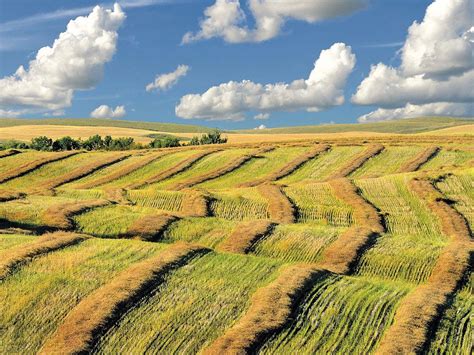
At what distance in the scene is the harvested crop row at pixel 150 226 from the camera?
2486cm

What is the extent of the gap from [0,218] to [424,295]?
1965 cm

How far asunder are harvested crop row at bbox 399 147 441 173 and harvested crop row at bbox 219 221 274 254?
109 feet

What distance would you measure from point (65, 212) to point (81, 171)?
3376 centimetres

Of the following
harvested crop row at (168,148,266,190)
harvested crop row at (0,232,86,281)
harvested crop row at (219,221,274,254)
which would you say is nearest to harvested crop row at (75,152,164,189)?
harvested crop row at (168,148,266,190)

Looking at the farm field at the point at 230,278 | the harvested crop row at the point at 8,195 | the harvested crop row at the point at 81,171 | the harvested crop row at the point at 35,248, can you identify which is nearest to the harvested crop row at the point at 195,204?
the farm field at the point at 230,278

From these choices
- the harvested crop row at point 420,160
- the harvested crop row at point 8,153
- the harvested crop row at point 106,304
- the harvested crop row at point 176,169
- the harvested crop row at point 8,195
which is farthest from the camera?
the harvested crop row at point 8,153

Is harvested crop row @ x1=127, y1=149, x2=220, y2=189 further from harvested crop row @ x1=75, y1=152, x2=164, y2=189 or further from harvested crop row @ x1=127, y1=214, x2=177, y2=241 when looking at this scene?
harvested crop row @ x1=127, y1=214, x2=177, y2=241

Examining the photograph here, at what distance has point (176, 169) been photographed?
5947cm

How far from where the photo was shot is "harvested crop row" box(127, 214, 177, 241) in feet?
81.6

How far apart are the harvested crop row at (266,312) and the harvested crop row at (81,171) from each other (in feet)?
133

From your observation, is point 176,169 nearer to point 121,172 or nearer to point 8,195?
point 121,172

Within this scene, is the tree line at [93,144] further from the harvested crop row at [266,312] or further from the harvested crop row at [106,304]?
the harvested crop row at [266,312]

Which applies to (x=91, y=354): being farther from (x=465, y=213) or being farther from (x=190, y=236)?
(x=465, y=213)

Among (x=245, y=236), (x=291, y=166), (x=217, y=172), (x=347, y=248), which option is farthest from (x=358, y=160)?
(x=347, y=248)
